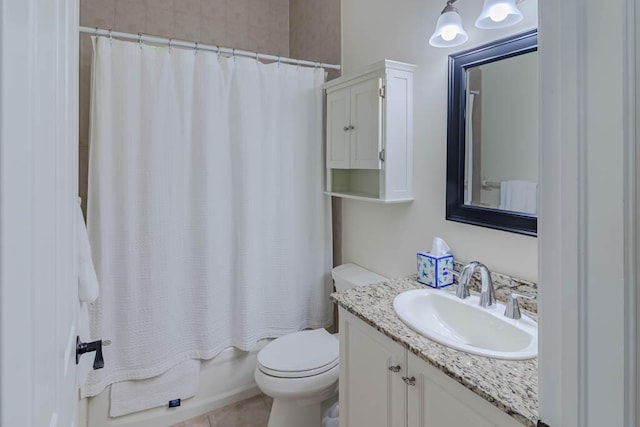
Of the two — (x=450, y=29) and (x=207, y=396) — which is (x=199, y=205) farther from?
(x=450, y=29)

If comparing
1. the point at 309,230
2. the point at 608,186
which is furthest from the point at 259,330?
the point at 608,186

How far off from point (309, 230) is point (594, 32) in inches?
73.8

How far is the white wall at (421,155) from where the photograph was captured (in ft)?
4.47

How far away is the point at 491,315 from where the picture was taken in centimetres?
120

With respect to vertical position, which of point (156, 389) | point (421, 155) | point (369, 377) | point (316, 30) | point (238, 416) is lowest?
point (238, 416)

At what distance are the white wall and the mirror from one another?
5 cm

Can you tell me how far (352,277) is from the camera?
202 cm

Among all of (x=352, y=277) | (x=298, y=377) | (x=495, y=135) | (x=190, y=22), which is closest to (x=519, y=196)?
(x=495, y=135)

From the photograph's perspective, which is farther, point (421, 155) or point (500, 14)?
point (421, 155)

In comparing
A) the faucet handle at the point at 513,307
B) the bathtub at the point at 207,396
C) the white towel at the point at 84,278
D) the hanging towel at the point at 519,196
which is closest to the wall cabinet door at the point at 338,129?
the hanging towel at the point at 519,196

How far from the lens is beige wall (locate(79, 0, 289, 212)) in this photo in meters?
2.20

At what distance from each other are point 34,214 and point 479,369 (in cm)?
95

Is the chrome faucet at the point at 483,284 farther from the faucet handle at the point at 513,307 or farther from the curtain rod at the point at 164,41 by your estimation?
the curtain rod at the point at 164,41

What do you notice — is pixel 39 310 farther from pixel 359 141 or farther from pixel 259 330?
pixel 259 330
